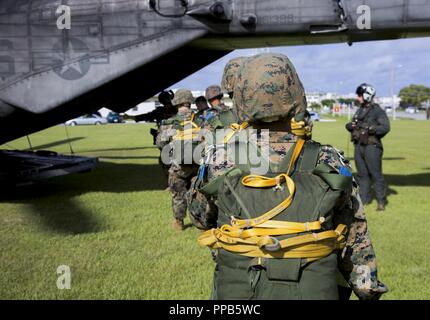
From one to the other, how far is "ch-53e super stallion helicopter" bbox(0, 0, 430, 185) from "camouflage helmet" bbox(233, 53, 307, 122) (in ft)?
15.3

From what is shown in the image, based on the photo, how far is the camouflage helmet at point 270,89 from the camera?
1731 mm

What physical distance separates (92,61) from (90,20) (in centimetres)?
61

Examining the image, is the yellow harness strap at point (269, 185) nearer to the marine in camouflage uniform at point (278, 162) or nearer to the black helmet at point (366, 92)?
the marine in camouflage uniform at point (278, 162)

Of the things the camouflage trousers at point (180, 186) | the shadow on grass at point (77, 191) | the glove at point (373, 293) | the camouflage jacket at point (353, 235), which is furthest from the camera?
the shadow on grass at point (77, 191)

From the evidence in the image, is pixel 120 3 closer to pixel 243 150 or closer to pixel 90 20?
pixel 90 20

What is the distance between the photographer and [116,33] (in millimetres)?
6434

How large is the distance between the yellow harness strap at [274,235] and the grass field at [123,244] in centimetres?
223

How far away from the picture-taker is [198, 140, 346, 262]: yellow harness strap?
64.1 inches

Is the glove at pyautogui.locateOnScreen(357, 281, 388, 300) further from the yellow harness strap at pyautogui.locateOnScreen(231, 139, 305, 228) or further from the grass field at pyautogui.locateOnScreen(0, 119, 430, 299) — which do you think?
the grass field at pyautogui.locateOnScreen(0, 119, 430, 299)

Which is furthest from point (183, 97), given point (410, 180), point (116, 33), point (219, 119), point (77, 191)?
point (410, 180)

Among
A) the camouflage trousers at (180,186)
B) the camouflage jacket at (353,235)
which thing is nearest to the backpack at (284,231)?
the camouflage jacket at (353,235)

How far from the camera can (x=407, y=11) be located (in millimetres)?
5848

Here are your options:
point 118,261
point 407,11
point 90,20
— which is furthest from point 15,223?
point 407,11
